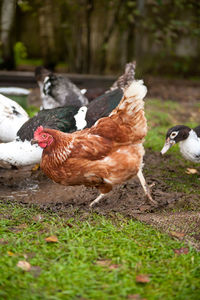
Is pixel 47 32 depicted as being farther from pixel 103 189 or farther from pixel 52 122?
pixel 103 189

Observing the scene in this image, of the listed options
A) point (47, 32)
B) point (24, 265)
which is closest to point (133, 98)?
point (24, 265)

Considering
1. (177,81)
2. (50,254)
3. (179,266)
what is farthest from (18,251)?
(177,81)

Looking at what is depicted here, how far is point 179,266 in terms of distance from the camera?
2.48m

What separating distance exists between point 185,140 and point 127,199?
1200 millimetres

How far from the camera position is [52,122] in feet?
14.1

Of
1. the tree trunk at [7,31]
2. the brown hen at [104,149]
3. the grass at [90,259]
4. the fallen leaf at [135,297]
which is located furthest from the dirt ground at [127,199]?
the tree trunk at [7,31]

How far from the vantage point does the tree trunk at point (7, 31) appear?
8.73 metres

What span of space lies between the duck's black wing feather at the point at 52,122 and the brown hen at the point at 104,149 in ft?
2.51

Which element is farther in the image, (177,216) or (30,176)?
(30,176)

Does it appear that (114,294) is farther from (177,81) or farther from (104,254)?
(177,81)

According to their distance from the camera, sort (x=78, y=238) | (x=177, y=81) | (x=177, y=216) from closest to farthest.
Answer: (x=78, y=238), (x=177, y=216), (x=177, y=81)

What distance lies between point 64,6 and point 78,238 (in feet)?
28.4

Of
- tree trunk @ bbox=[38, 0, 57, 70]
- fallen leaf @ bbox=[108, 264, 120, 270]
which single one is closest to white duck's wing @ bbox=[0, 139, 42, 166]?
fallen leaf @ bbox=[108, 264, 120, 270]

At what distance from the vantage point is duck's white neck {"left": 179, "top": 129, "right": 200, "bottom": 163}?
14.2 ft
